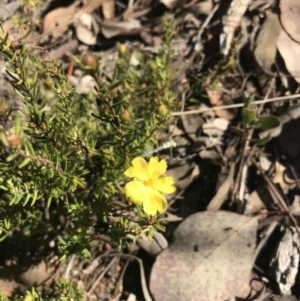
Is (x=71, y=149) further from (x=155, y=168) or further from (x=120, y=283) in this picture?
(x=120, y=283)

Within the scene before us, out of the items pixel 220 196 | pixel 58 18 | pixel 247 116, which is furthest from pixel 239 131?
pixel 58 18

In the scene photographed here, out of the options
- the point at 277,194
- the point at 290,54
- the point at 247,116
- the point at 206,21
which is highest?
the point at 206,21

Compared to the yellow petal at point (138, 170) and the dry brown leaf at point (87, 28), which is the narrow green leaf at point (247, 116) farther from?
the dry brown leaf at point (87, 28)

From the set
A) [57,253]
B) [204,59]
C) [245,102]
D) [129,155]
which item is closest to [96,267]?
[57,253]

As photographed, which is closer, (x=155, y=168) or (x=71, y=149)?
(x=155, y=168)

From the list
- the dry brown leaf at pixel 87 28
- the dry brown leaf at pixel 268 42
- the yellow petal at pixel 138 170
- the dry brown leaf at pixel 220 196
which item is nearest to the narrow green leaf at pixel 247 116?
the dry brown leaf at pixel 220 196

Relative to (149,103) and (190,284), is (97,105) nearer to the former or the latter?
(149,103)

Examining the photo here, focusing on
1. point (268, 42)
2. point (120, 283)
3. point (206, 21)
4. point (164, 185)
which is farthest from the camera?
point (206, 21)
